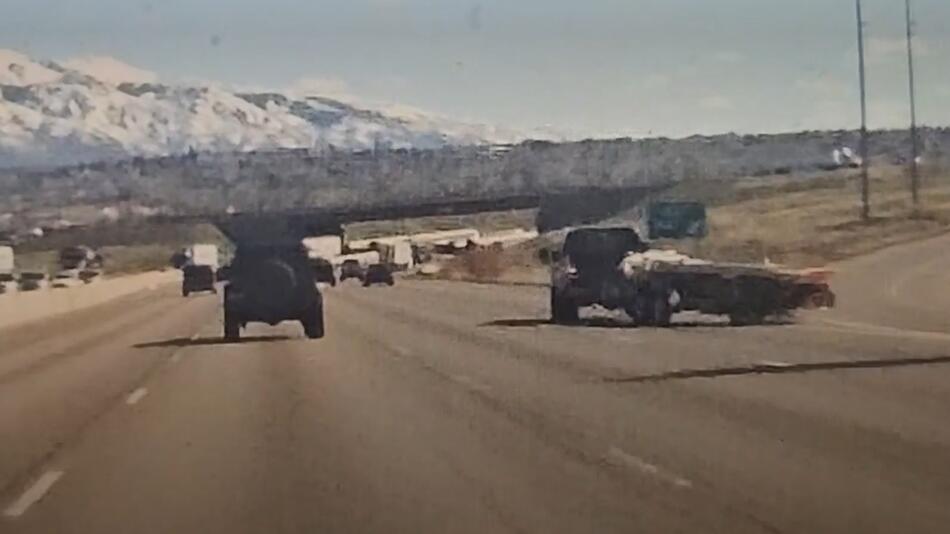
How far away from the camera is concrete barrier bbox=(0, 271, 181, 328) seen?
63381 millimetres

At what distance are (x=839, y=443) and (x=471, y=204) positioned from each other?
93749mm

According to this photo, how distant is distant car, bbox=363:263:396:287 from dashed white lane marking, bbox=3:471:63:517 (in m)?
87.2

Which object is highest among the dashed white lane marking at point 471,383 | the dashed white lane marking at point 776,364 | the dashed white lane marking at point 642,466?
the dashed white lane marking at point 642,466

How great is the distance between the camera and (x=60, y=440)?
21.1m

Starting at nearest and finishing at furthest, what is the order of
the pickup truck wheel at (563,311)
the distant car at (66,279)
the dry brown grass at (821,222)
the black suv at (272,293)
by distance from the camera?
1. the black suv at (272,293)
2. the pickup truck wheel at (563,311)
3. the distant car at (66,279)
4. the dry brown grass at (821,222)

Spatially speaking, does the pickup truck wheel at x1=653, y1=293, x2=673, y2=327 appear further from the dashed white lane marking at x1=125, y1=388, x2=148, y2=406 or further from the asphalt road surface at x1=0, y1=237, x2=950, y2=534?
the dashed white lane marking at x1=125, y1=388, x2=148, y2=406

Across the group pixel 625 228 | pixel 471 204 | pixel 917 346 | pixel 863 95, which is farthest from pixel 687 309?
pixel 471 204

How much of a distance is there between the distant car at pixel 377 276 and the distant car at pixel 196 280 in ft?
50.6

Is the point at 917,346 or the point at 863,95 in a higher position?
the point at 863,95

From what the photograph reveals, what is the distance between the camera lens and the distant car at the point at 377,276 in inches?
4156

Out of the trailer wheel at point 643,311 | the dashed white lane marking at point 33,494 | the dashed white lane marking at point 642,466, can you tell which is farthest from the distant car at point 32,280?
the dashed white lane marking at point 642,466

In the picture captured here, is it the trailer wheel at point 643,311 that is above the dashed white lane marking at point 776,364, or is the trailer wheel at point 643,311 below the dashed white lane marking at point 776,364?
above

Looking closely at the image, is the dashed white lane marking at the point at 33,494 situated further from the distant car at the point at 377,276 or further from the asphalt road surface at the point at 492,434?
the distant car at the point at 377,276

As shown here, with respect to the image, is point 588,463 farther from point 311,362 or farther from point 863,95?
point 863,95
